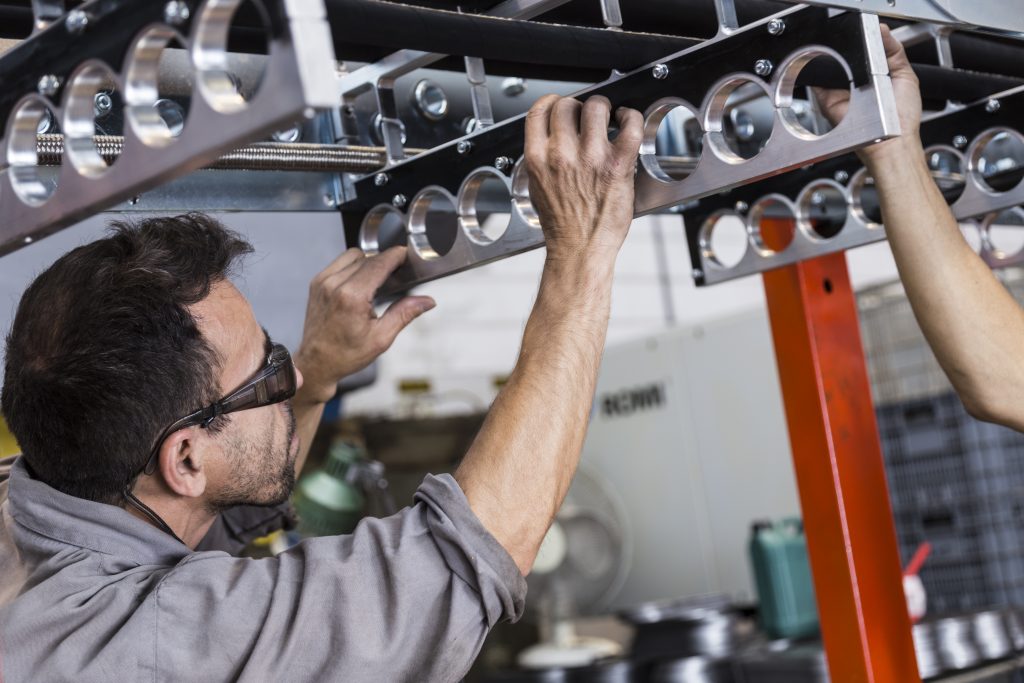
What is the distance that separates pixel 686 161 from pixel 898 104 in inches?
11.7

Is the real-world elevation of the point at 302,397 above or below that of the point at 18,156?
below

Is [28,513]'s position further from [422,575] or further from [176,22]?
[176,22]

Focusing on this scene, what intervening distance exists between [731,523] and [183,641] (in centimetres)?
281

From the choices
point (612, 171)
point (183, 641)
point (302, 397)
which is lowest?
point (183, 641)

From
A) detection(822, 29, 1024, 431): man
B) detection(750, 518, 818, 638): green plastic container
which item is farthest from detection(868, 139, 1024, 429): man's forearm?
detection(750, 518, 818, 638): green plastic container

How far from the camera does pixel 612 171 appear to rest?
3.87 ft

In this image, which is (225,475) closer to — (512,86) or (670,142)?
(512,86)

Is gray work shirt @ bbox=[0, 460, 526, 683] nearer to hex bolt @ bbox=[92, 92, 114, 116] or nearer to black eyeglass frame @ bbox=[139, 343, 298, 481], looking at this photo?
black eyeglass frame @ bbox=[139, 343, 298, 481]

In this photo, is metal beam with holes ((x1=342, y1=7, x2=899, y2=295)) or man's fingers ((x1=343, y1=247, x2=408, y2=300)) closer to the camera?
metal beam with holes ((x1=342, y1=7, x2=899, y2=295))

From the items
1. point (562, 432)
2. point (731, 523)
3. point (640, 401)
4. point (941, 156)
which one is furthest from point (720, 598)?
point (562, 432)

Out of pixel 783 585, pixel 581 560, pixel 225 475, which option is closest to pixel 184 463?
pixel 225 475

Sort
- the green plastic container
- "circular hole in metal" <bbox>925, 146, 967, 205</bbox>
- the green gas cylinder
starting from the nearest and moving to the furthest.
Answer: "circular hole in metal" <bbox>925, 146, 967, 205</bbox>, the green plastic container, the green gas cylinder

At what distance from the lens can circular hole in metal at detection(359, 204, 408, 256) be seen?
4.98 feet

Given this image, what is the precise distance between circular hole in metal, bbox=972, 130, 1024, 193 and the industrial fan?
2.27m
